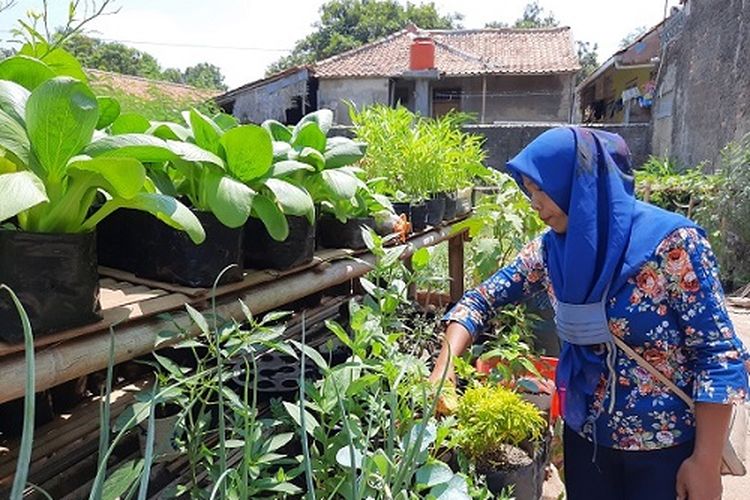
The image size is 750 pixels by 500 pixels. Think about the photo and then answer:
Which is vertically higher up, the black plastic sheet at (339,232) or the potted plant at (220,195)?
the potted plant at (220,195)

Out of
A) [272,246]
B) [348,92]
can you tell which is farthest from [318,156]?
[348,92]

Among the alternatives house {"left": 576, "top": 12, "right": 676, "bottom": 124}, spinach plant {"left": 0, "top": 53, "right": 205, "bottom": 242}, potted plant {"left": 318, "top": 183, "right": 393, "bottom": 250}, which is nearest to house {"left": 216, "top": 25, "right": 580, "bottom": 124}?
house {"left": 576, "top": 12, "right": 676, "bottom": 124}

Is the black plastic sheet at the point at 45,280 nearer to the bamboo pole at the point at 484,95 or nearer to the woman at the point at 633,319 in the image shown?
the woman at the point at 633,319

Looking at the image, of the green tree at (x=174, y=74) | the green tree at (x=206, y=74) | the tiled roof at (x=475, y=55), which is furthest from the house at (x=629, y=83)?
the green tree at (x=206, y=74)

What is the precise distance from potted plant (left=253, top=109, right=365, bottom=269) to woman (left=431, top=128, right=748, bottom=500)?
1.34 feet

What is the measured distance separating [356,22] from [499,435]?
108ft

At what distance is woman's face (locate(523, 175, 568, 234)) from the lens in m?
1.36

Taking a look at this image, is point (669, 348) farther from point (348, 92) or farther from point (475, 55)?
point (475, 55)

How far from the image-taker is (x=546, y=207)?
1.38 m

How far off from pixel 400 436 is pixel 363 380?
0.98 ft

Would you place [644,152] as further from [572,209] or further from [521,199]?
[572,209]

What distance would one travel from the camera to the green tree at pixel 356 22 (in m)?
31.3

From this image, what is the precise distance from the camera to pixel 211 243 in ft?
3.59

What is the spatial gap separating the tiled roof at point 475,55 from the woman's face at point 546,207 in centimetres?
1390
